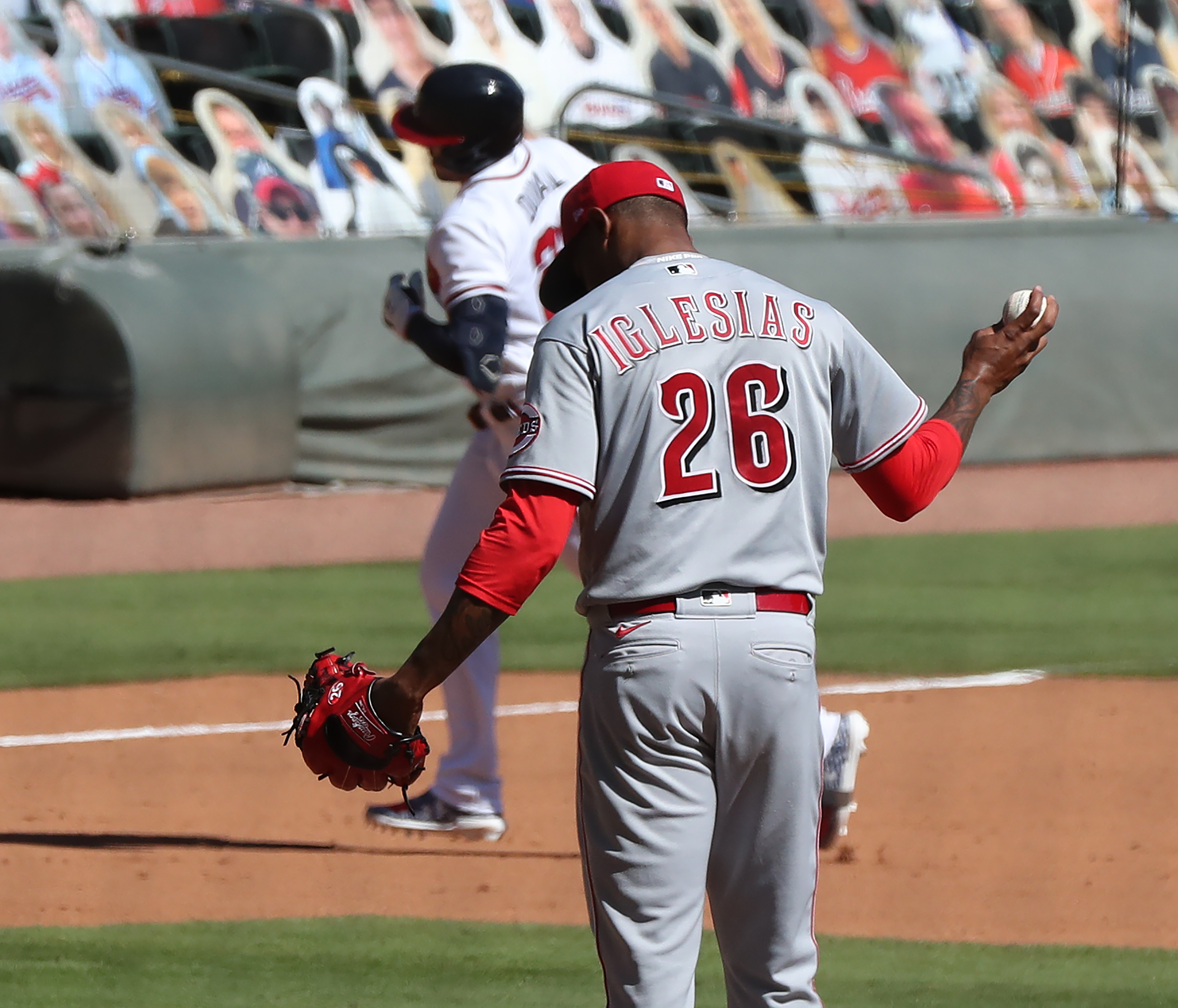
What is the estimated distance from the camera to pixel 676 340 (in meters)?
2.59

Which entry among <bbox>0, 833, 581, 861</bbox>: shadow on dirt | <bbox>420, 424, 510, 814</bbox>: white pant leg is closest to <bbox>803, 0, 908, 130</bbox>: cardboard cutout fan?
<bbox>420, 424, 510, 814</bbox>: white pant leg

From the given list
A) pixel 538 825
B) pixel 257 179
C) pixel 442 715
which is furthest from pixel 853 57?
pixel 538 825

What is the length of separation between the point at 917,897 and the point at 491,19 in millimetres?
11224

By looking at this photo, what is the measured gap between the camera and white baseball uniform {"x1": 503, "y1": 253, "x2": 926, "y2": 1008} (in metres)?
2.57

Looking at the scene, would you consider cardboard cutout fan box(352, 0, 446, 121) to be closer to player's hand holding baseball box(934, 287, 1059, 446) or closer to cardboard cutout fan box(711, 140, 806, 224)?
cardboard cutout fan box(711, 140, 806, 224)

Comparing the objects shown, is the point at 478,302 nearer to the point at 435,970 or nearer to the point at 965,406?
the point at 435,970

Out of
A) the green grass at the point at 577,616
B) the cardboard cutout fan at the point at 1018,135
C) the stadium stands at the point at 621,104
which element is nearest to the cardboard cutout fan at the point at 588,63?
the stadium stands at the point at 621,104

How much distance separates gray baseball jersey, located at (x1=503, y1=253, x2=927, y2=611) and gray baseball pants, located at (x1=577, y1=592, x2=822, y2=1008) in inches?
3.2

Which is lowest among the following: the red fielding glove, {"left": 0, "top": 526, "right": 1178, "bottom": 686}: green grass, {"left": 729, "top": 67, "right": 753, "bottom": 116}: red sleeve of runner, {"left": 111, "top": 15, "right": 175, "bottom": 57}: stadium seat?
{"left": 0, "top": 526, "right": 1178, "bottom": 686}: green grass

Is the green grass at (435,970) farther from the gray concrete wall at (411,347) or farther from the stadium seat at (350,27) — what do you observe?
the stadium seat at (350,27)

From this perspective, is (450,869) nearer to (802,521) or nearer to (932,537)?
(802,521)

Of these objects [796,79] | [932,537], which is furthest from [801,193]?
[932,537]

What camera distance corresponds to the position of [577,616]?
9.09m

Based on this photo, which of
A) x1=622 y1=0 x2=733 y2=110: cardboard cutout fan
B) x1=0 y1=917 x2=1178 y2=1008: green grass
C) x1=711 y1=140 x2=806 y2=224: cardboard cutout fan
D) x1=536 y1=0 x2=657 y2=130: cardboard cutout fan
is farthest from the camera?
x1=622 y1=0 x2=733 y2=110: cardboard cutout fan
